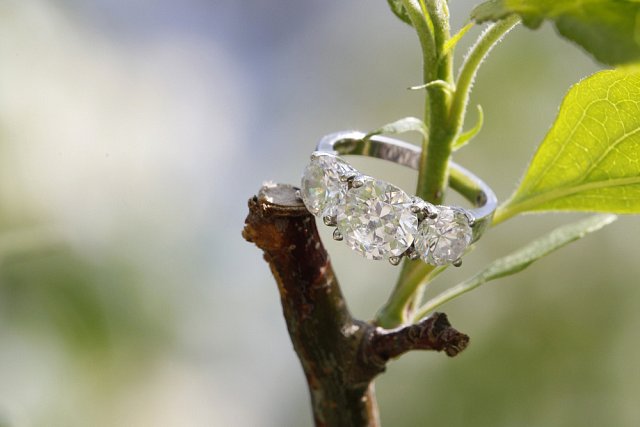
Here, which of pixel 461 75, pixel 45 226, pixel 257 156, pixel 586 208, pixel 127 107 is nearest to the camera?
pixel 461 75

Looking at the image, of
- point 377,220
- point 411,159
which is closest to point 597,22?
point 377,220

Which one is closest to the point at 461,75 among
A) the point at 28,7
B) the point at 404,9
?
the point at 404,9

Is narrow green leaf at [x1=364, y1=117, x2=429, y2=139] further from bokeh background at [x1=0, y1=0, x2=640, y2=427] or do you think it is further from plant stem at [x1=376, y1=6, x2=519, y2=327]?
bokeh background at [x1=0, y1=0, x2=640, y2=427]

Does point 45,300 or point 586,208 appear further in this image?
point 45,300

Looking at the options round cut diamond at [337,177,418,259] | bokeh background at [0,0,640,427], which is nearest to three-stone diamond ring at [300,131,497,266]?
round cut diamond at [337,177,418,259]

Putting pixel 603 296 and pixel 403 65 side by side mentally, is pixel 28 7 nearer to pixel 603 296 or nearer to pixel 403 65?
pixel 403 65

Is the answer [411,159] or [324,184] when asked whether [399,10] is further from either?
[411,159]

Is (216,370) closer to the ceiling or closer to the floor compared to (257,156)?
closer to the floor
